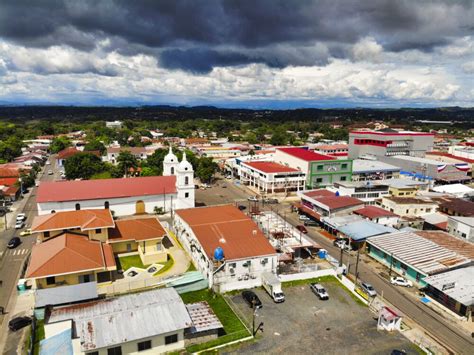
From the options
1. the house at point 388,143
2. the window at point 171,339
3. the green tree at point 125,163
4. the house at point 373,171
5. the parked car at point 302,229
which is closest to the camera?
the window at point 171,339

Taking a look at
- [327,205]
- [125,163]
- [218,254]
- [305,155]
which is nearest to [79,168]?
[125,163]

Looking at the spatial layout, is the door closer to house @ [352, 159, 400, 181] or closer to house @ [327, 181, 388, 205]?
house @ [327, 181, 388, 205]

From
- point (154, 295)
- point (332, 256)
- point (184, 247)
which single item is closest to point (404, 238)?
point (332, 256)

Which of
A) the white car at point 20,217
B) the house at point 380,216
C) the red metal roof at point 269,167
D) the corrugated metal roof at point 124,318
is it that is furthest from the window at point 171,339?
the red metal roof at point 269,167

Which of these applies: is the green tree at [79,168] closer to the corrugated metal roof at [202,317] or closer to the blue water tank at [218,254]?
the blue water tank at [218,254]

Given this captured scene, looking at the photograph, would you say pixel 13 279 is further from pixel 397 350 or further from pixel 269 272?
pixel 397 350

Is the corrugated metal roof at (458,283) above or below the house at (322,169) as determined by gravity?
below
